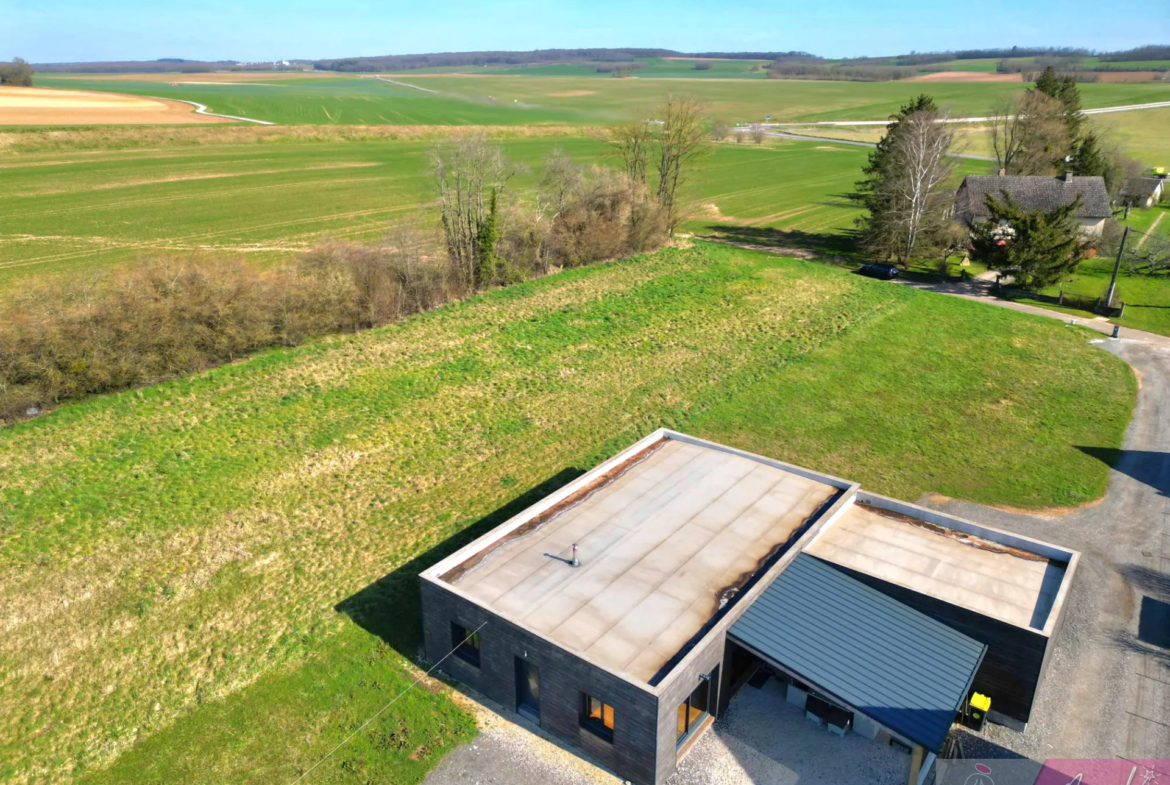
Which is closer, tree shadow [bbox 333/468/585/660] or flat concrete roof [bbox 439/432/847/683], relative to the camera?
flat concrete roof [bbox 439/432/847/683]

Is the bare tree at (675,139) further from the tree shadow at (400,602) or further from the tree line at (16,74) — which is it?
the tree line at (16,74)

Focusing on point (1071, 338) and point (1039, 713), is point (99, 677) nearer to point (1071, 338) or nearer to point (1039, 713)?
point (1039, 713)

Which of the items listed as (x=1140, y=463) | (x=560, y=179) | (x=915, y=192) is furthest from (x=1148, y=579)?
(x=560, y=179)

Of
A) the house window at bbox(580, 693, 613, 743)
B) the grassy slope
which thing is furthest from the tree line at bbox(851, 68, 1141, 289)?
the house window at bbox(580, 693, 613, 743)

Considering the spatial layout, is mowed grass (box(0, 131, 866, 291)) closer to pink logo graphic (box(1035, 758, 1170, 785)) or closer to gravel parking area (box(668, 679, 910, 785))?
gravel parking area (box(668, 679, 910, 785))

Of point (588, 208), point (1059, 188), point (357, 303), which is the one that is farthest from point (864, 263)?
point (357, 303)

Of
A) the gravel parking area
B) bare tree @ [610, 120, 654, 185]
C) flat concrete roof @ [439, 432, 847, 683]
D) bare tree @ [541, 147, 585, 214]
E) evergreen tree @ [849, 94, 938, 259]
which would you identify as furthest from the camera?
bare tree @ [610, 120, 654, 185]

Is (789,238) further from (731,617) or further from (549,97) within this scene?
(731,617)
